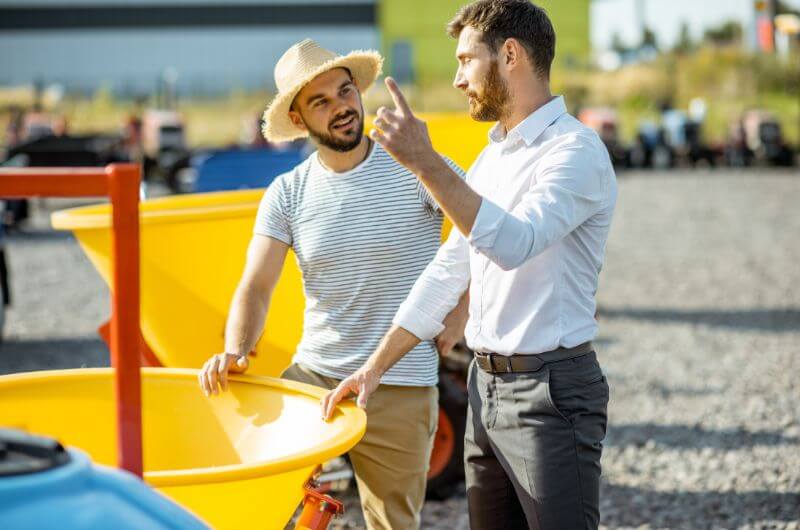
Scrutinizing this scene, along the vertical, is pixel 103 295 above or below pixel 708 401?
below

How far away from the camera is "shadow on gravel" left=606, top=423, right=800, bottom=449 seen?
5.53 metres

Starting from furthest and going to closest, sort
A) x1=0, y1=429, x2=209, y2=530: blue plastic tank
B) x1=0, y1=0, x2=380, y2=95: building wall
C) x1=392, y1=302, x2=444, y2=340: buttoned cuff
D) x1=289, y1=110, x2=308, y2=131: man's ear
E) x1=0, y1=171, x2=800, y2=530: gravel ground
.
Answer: x1=0, y1=0, x2=380, y2=95: building wall
x1=0, y1=171, x2=800, y2=530: gravel ground
x1=289, y1=110, x2=308, y2=131: man's ear
x1=392, y1=302, x2=444, y2=340: buttoned cuff
x1=0, y1=429, x2=209, y2=530: blue plastic tank

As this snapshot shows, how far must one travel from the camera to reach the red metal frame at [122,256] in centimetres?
164

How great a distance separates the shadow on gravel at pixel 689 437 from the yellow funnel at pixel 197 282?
206 cm

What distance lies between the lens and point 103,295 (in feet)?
34.8

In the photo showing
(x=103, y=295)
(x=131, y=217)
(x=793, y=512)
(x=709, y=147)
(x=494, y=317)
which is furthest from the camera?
(x=709, y=147)

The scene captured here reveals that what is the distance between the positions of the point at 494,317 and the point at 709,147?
78.9 ft

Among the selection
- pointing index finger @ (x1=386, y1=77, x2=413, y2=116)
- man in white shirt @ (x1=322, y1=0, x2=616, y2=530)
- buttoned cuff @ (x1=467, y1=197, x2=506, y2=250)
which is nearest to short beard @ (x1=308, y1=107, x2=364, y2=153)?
man in white shirt @ (x1=322, y1=0, x2=616, y2=530)

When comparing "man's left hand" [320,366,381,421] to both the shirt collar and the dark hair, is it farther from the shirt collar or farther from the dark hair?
the dark hair

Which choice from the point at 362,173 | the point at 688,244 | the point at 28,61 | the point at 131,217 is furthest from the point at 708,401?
the point at 28,61

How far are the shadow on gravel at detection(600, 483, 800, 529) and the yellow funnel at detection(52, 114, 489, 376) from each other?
1533 mm

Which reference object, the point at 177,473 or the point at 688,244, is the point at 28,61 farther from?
the point at 177,473

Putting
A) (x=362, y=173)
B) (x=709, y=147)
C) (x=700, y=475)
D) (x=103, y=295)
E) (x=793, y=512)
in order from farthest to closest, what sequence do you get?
(x=709, y=147)
(x=103, y=295)
(x=700, y=475)
(x=793, y=512)
(x=362, y=173)

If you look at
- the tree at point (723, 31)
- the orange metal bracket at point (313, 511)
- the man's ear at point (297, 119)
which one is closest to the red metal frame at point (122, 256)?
the orange metal bracket at point (313, 511)
